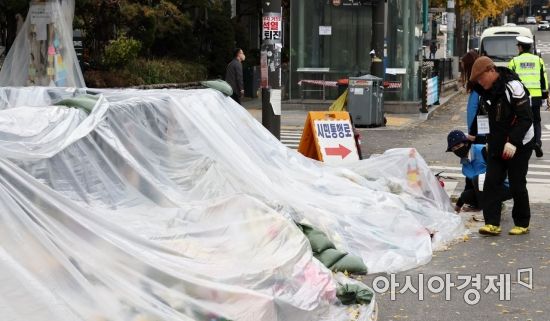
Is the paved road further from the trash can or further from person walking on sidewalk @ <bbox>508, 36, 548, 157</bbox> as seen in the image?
the trash can

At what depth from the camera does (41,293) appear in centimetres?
433

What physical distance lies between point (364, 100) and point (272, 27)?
24.7 feet

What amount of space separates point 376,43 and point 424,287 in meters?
16.5

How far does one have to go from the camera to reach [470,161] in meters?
9.90

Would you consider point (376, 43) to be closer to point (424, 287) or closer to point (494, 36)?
point (494, 36)

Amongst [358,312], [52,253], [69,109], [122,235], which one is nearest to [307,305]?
[358,312]

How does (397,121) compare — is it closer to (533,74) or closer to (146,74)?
(146,74)

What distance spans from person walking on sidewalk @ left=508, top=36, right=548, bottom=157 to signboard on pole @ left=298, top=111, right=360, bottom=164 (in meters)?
3.13

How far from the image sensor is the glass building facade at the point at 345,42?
2422 cm

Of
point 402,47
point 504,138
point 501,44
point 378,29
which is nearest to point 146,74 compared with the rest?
point 378,29

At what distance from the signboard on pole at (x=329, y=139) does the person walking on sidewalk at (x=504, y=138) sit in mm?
3129

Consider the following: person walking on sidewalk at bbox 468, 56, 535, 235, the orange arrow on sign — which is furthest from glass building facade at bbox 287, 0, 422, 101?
person walking on sidewalk at bbox 468, 56, 535, 235

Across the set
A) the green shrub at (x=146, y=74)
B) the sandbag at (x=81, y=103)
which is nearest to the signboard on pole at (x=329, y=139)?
the sandbag at (x=81, y=103)

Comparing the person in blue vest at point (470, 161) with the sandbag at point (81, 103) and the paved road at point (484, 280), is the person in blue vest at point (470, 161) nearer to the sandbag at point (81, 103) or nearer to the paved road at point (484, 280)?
the paved road at point (484, 280)
